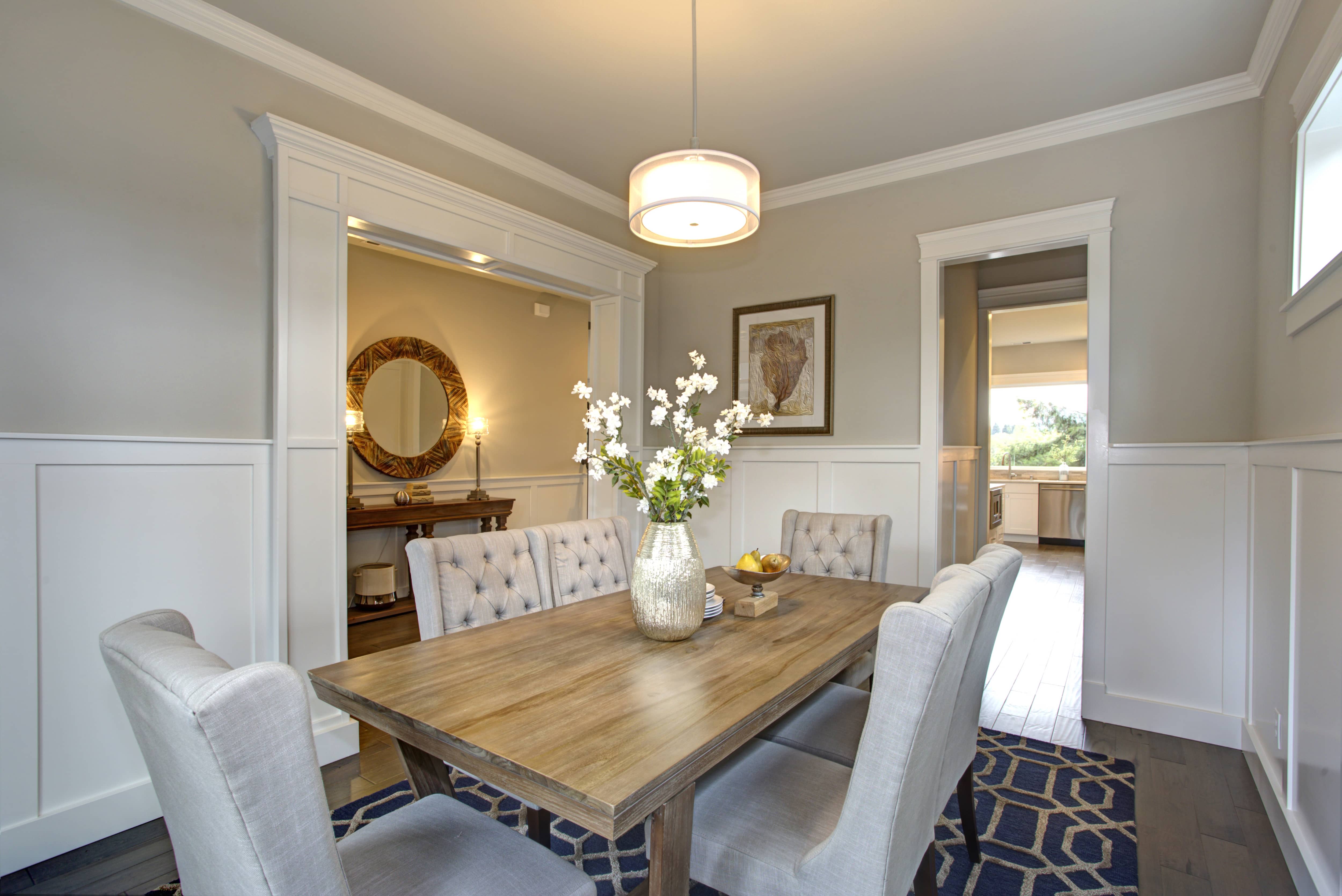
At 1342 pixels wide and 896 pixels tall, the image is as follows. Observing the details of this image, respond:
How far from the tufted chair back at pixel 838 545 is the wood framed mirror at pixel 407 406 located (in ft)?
11.4

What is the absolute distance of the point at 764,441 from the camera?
407cm

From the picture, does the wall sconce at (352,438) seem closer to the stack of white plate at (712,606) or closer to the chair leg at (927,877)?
the stack of white plate at (712,606)

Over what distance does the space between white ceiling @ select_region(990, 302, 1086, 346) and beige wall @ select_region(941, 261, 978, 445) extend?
216cm

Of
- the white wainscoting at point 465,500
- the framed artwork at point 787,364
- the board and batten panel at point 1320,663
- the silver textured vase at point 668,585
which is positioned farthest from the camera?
the white wainscoting at point 465,500

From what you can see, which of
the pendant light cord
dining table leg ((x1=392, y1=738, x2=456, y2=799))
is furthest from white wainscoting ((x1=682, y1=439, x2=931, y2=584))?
dining table leg ((x1=392, y1=738, x2=456, y2=799))

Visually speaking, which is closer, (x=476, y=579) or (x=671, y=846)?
(x=671, y=846)

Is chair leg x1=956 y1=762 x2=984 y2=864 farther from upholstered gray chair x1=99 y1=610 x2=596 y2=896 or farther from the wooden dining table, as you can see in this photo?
upholstered gray chair x1=99 y1=610 x2=596 y2=896

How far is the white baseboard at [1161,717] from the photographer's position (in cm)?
278

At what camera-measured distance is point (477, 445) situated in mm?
5660

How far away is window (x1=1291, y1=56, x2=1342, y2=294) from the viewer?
6.20ft

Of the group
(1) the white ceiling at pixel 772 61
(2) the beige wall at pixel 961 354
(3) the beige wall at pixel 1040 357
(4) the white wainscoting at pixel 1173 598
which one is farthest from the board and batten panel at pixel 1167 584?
(3) the beige wall at pixel 1040 357

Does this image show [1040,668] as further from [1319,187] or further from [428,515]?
[428,515]

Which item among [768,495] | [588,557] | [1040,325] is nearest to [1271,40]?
[768,495]

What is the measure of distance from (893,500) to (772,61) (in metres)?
2.22
